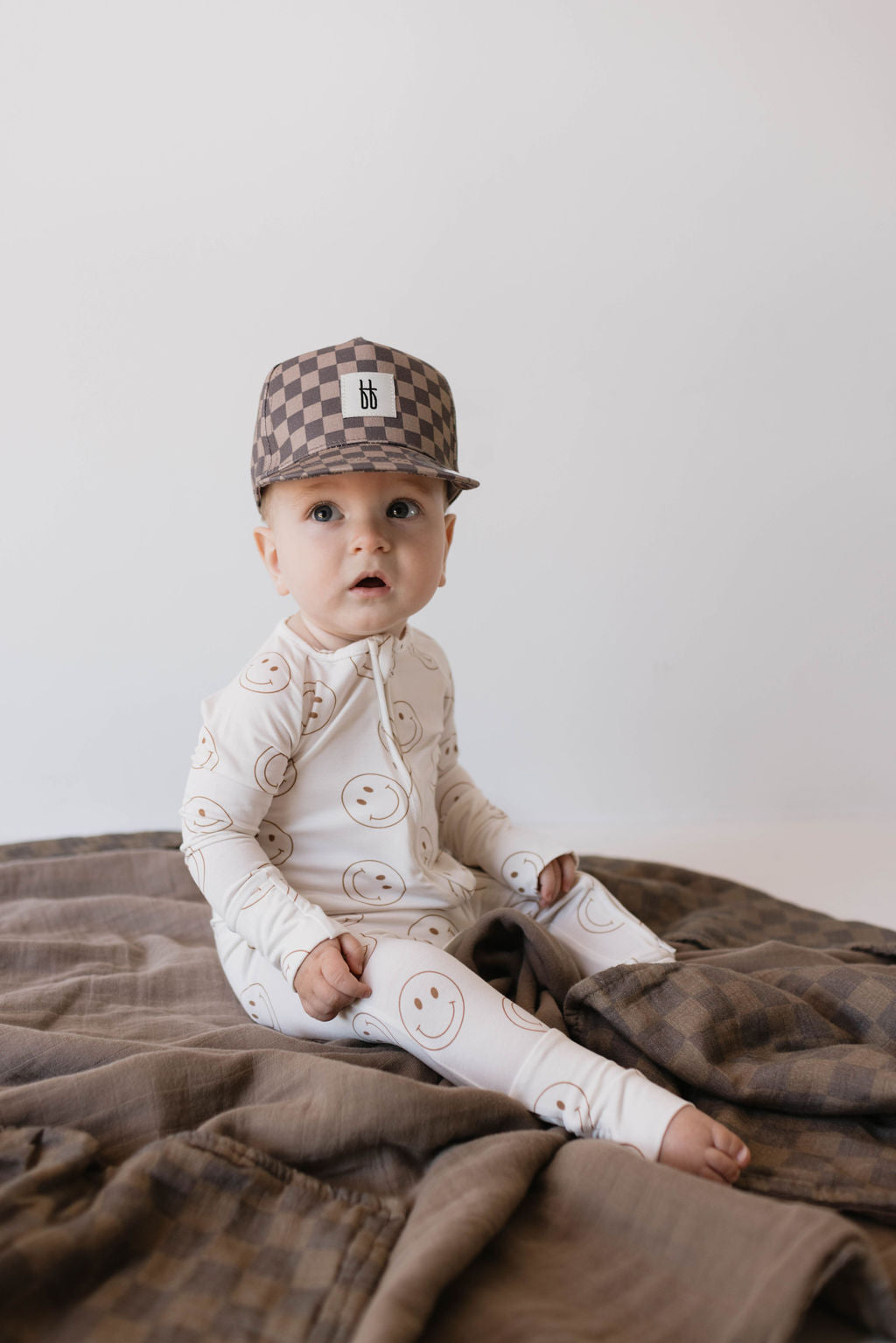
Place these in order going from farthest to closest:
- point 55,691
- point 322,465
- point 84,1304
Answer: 1. point 55,691
2. point 322,465
3. point 84,1304

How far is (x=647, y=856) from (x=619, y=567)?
0.47m

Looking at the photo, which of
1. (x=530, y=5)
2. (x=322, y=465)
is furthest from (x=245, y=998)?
(x=530, y=5)

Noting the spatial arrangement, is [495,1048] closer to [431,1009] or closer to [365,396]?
[431,1009]

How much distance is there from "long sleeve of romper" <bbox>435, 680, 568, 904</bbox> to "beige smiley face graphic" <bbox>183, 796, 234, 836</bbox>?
1.05 ft

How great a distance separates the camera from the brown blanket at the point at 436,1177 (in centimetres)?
69

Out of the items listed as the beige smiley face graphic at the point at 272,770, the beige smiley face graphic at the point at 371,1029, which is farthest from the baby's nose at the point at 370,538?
the beige smiley face graphic at the point at 371,1029

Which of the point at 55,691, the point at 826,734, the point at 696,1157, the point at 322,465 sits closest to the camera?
the point at 696,1157

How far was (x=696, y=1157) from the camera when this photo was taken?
839 millimetres

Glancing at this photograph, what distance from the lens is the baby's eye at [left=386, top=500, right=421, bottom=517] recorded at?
1093 mm

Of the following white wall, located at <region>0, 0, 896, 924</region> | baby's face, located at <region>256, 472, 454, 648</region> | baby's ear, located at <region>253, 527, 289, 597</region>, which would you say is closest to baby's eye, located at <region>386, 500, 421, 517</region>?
baby's face, located at <region>256, 472, 454, 648</region>

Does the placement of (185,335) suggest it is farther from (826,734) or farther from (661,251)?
(826,734)

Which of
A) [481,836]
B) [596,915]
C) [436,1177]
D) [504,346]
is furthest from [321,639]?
[504,346]

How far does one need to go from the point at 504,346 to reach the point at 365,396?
2.45 feet

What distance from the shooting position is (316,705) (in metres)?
1.11
